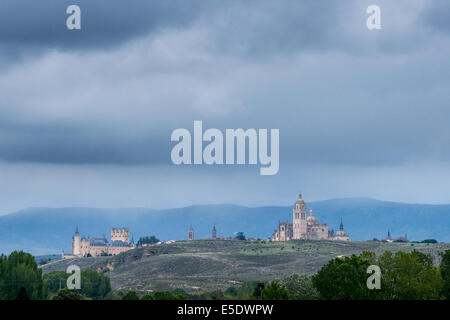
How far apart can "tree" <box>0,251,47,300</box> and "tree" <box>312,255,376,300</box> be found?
51040mm

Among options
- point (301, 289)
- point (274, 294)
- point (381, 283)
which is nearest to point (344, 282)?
point (381, 283)

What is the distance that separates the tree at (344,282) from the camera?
121 meters

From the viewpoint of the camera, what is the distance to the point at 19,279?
16100 centimetres

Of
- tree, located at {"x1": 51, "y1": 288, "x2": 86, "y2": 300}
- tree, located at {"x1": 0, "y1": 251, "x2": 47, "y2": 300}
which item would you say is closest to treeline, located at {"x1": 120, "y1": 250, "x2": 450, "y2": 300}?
tree, located at {"x1": 51, "y1": 288, "x2": 86, "y2": 300}

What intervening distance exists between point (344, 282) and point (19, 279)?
63.1 metres

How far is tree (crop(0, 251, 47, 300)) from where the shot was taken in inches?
6137

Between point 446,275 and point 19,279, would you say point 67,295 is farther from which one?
point 446,275

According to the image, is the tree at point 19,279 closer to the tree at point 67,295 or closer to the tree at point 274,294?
the tree at point 67,295

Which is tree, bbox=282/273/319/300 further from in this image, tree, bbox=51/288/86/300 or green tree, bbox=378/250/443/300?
tree, bbox=51/288/86/300
